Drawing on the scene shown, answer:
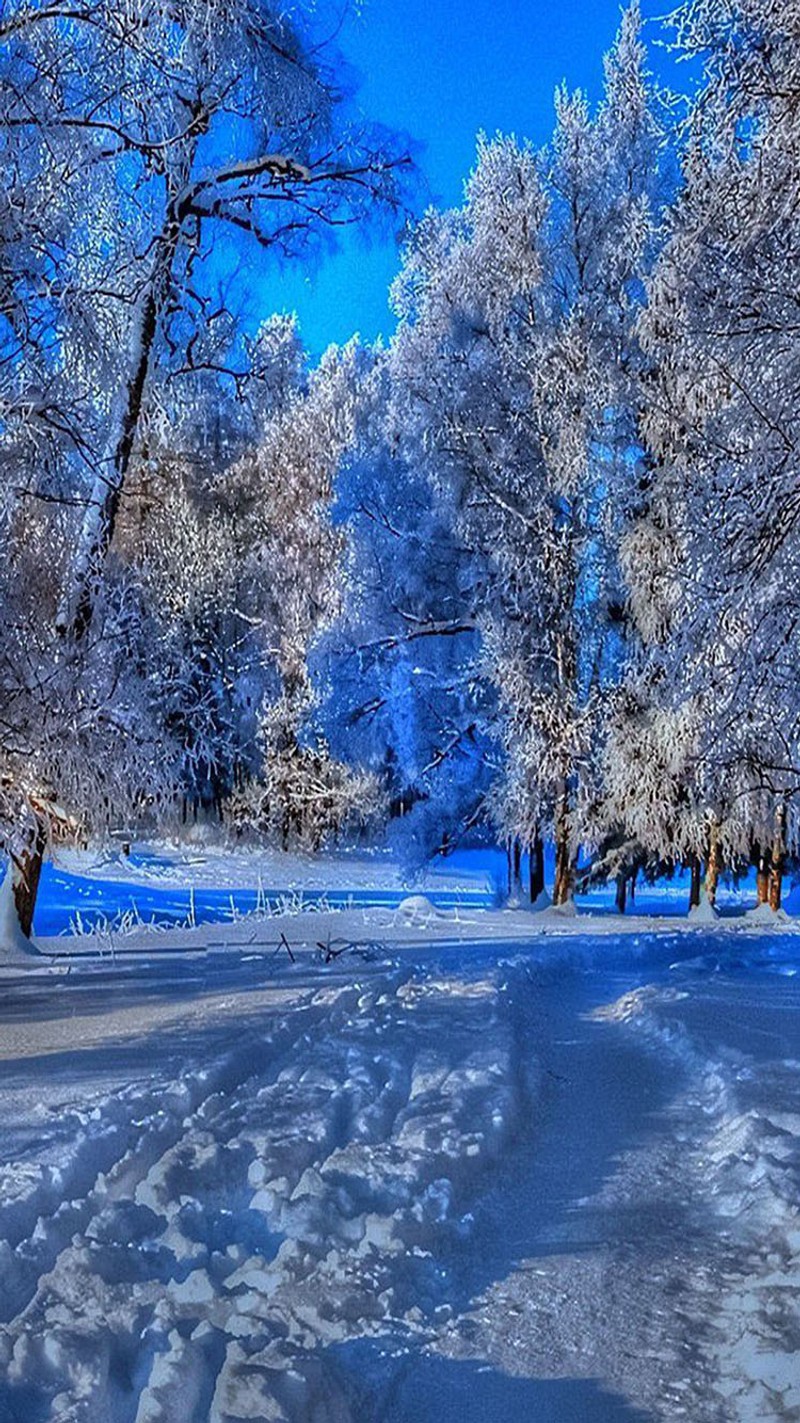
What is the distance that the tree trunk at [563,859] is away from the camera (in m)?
17.0

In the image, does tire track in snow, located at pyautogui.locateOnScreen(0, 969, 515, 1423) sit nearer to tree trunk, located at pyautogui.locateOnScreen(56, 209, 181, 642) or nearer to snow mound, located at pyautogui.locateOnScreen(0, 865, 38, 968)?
tree trunk, located at pyautogui.locateOnScreen(56, 209, 181, 642)

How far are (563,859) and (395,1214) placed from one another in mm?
14406

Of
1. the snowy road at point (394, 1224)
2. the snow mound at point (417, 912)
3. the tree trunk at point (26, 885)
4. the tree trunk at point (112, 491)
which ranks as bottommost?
the snowy road at point (394, 1224)

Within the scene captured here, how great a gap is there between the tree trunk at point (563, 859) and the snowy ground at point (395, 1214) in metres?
9.91

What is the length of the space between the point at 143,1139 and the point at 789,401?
4.88 meters

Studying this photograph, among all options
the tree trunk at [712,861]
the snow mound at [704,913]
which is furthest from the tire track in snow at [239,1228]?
the snow mound at [704,913]

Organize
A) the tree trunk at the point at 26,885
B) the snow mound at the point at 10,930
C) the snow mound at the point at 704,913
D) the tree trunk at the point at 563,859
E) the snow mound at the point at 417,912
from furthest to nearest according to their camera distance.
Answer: the snow mound at the point at 704,913
the tree trunk at the point at 563,859
the snow mound at the point at 417,912
the snow mound at the point at 10,930
the tree trunk at the point at 26,885

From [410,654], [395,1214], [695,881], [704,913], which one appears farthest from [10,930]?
[695,881]

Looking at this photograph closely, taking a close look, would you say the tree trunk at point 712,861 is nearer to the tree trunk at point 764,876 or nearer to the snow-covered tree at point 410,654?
the tree trunk at point 764,876

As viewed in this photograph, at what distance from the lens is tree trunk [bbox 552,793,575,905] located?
16953 mm

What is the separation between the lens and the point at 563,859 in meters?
17.5

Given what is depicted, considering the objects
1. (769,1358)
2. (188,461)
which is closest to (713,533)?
(769,1358)

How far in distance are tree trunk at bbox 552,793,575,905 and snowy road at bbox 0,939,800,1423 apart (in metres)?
10.7

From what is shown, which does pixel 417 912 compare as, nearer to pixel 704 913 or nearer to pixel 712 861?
pixel 712 861
